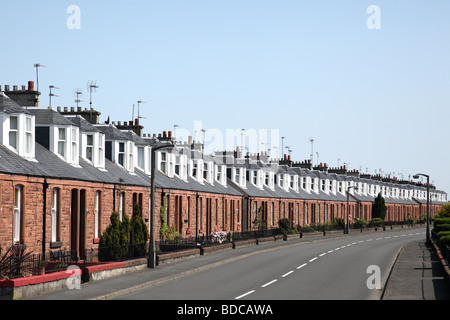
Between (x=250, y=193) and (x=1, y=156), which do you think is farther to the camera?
(x=250, y=193)

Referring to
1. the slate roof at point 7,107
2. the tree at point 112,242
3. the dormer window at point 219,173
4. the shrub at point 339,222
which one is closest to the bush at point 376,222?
the shrub at point 339,222

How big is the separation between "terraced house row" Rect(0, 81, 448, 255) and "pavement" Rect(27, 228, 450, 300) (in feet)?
14.9

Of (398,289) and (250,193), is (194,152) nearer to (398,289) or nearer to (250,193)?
(250,193)

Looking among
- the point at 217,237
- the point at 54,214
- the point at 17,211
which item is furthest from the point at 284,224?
the point at 17,211

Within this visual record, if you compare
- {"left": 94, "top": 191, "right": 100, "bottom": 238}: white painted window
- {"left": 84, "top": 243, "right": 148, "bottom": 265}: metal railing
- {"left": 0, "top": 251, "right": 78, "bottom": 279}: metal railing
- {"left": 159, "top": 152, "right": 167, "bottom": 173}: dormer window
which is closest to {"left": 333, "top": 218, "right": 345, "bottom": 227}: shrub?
{"left": 159, "top": 152, "right": 167, "bottom": 173}: dormer window

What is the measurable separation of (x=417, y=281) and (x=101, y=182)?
1763cm

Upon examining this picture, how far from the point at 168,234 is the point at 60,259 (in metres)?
16.2

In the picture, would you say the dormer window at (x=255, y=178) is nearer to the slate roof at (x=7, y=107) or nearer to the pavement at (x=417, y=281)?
the pavement at (x=417, y=281)

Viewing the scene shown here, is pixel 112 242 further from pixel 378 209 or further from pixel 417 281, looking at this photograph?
pixel 378 209

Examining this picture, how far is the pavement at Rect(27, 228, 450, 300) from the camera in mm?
24959

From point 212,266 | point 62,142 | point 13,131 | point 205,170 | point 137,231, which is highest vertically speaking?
point 13,131

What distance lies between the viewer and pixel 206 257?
4412 centimetres

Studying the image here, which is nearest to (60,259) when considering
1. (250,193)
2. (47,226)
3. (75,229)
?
(47,226)

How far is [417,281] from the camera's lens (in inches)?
1179
